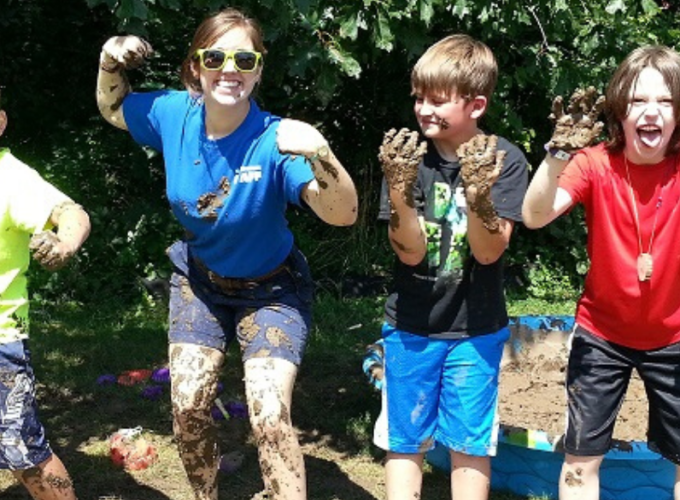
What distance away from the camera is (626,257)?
314 cm

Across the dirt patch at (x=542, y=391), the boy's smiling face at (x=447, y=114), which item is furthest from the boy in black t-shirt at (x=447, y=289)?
the dirt patch at (x=542, y=391)

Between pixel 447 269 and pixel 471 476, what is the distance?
66 cm

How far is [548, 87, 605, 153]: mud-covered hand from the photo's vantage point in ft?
9.20

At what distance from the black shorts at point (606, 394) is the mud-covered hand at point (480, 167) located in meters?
0.66

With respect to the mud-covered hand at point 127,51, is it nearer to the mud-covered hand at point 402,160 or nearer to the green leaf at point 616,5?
the mud-covered hand at point 402,160

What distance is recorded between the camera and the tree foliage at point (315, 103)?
570 cm

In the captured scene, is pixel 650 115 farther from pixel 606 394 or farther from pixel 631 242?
pixel 606 394

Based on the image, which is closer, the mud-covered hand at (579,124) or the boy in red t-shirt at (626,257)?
the mud-covered hand at (579,124)

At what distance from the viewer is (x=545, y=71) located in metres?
5.69

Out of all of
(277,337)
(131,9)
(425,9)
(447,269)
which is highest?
(425,9)

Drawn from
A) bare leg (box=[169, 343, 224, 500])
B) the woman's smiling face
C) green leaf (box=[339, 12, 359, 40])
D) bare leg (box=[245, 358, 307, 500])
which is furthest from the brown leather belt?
green leaf (box=[339, 12, 359, 40])

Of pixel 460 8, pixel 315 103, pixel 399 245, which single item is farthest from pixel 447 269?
pixel 315 103

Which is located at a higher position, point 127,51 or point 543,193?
point 127,51

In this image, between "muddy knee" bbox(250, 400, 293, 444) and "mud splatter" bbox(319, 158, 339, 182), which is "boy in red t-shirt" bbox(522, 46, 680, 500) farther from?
"muddy knee" bbox(250, 400, 293, 444)
